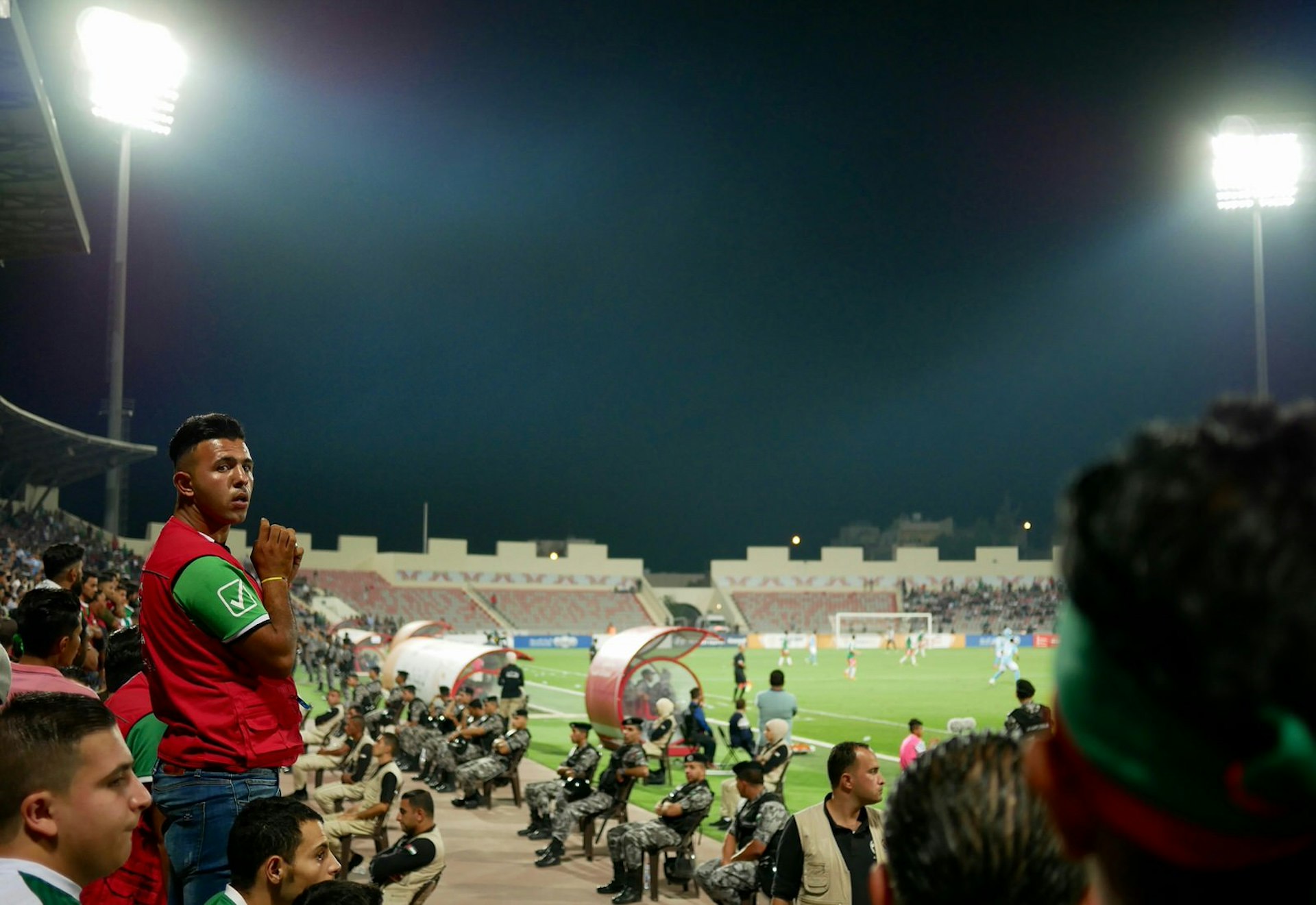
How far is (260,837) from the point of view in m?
3.75

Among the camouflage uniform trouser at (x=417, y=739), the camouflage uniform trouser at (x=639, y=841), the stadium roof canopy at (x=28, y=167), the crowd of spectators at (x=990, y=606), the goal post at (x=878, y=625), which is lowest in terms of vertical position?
the goal post at (x=878, y=625)

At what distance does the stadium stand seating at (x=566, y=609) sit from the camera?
8781cm

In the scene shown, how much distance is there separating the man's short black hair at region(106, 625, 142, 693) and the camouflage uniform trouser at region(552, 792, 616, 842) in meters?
7.35

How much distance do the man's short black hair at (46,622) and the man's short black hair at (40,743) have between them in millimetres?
3147

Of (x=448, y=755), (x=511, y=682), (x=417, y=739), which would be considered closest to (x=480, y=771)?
(x=448, y=755)

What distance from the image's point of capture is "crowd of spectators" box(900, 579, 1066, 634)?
78.9 m

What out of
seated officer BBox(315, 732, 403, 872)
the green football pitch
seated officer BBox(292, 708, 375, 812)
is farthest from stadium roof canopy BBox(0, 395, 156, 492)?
seated officer BBox(315, 732, 403, 872)

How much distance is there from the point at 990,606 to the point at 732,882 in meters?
81.2

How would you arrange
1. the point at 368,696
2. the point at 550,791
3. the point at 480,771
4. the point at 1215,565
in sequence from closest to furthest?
the point at 1215,565 < the point at 550,791 < the point at 480,771 < the point at 368,696

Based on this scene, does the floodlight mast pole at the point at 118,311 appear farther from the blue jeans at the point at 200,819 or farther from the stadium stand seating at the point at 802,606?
the stadium stand seating at the point at 802,606

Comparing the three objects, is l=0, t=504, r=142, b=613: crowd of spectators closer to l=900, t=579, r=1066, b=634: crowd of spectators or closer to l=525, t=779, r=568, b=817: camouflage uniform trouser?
l=525, t=779, r=568, b=817: camouflage uniform trouser

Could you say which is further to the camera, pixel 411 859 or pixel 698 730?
pixel 698 730

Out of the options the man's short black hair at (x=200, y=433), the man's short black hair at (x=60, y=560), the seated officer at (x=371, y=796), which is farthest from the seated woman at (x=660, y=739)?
the man's short black hair at (x=200, y=433)

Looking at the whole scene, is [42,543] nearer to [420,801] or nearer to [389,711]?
[389,711]
